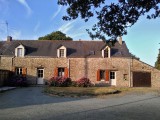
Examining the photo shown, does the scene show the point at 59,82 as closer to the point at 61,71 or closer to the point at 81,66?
the point at 61,71

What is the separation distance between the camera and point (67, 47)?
35656mm

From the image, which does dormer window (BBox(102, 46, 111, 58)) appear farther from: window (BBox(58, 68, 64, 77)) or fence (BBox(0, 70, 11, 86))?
fence (BBox(0, 70, 11, 86))

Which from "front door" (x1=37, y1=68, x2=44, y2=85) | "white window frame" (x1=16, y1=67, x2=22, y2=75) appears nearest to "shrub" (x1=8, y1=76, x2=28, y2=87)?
"white window frame" (x1=16, y1=67, x2=22, y2=75)

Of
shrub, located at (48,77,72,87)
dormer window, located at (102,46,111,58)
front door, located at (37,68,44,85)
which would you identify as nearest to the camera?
shrub, located at (48,77,72,87)

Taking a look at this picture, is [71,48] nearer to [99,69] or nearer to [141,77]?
[99,69]

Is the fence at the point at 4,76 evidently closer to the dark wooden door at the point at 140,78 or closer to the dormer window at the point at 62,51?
the dormer window at the point at 62,51

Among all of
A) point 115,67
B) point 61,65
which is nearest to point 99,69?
point 115,67

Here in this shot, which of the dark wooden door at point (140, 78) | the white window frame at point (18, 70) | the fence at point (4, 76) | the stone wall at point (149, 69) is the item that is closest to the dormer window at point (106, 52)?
the stone wall at point (149, 69)

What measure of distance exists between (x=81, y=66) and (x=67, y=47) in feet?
11.3

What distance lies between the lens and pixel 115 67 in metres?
34.1

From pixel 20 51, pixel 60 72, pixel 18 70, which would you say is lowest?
pixel 60 72

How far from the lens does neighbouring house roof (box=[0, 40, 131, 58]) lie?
34469mm

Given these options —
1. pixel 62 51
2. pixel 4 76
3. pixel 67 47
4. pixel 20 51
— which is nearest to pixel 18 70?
pixel 20 51

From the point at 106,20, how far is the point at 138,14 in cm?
113
